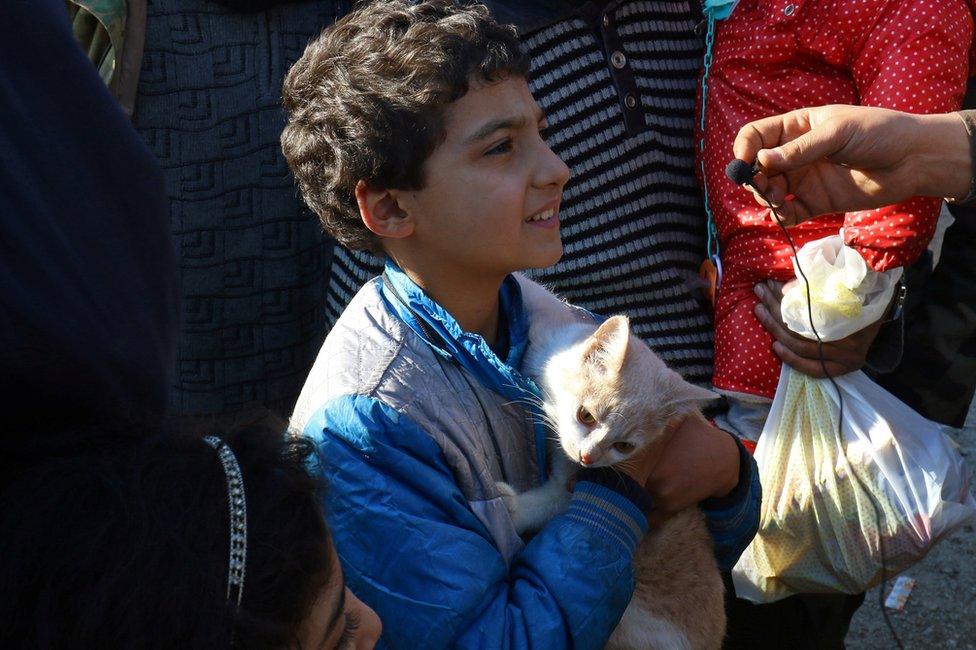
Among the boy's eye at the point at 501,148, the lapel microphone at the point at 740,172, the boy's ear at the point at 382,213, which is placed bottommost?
the boy's ear at the point at 382,213

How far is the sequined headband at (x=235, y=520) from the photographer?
3.23ft

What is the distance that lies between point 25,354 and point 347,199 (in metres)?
0.89

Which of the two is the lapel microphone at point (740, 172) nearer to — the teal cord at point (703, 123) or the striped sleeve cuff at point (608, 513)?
the teal cord at point (703, 123)

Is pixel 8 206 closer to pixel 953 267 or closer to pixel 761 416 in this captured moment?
pixel 761 416

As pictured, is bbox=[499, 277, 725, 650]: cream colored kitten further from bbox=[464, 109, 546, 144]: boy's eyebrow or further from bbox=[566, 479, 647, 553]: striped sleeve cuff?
bbox=[464, 109, 546, 144]: boy's eyebrow

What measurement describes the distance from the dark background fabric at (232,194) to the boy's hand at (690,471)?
46.8 inches

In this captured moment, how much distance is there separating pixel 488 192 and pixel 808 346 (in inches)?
37.6

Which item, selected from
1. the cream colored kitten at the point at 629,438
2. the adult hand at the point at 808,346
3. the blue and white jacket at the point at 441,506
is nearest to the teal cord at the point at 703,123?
the adult hand at the point at 808,346

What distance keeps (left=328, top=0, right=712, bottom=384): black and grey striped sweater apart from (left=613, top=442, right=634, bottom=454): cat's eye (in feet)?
1.61

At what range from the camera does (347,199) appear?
1856mm

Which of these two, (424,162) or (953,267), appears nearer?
(424,162)

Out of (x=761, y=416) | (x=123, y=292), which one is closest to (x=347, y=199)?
(x=123, y=292)

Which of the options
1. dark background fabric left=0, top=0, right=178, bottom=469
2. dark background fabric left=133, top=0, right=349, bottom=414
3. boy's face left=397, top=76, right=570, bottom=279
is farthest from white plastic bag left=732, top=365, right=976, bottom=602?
dark background fabric left=0, top=0, right=178, bottom=469

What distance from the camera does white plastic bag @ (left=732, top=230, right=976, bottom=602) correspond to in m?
2.22
